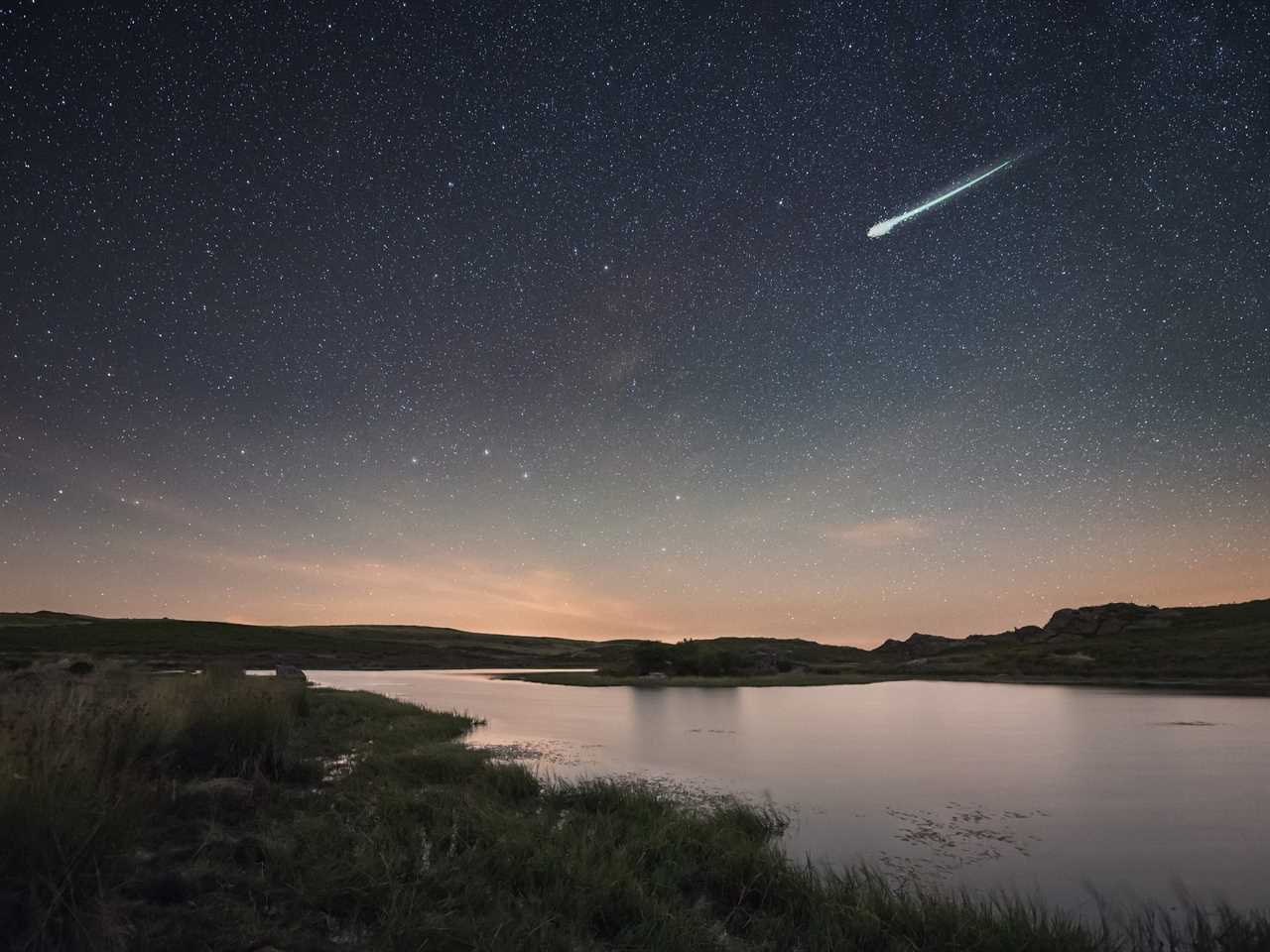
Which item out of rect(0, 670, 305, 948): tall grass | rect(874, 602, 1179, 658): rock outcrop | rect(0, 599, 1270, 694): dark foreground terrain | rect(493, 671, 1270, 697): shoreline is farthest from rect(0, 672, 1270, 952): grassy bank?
rect(874, 602, 1179, 658): rock outcrop

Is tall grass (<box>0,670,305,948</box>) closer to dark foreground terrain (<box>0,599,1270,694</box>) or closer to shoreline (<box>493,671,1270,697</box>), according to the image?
dark foreground terrain (<box>0,599,1270,694</box>)

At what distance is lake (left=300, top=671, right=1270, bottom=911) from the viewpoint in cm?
993

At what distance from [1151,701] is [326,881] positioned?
48605 millimetres

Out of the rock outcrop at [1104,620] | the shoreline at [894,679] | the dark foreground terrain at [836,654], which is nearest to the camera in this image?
the shoreline at [894,679]

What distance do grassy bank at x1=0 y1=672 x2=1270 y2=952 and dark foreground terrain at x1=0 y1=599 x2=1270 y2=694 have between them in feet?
81.6

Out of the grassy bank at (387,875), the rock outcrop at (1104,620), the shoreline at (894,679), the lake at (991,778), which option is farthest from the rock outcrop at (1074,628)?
the grassy bank at (387,875)

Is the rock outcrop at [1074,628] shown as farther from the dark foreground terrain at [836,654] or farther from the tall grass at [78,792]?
the tall grass at [78,792]

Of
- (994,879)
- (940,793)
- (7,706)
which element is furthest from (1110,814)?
(7,706)

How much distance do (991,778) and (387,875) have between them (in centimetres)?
1605

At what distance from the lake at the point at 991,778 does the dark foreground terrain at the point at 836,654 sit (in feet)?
76.1

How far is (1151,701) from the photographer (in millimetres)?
40250

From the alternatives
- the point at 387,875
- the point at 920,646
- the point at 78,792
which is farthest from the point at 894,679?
the point at 78,792

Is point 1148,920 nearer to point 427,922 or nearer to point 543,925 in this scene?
point 543,925

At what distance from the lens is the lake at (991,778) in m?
9.93
